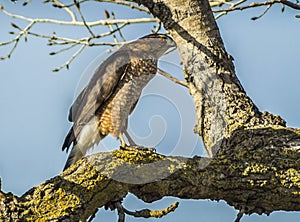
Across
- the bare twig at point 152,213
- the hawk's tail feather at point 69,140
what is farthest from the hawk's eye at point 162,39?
the bare twig at point 152,213

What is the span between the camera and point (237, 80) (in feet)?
12.7

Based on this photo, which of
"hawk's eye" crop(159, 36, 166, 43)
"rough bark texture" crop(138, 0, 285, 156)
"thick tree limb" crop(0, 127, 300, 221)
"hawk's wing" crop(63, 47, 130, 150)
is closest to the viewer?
"thick tree limb" crop(0, 127, 300, 221)

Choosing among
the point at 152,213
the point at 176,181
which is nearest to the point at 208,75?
the point at 176,181

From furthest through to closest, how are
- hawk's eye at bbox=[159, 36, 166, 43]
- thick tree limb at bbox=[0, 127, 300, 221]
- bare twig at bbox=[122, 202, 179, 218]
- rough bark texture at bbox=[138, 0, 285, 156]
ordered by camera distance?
hawk's eye at bbox=[159, 36, 166, 43]
rough bark texture at bbox=[138, 0, 285, 156]
bare twig at bbox=[122, 202, 179, 218]
thick tree limb at bbox=[0, 127, 300, 221]

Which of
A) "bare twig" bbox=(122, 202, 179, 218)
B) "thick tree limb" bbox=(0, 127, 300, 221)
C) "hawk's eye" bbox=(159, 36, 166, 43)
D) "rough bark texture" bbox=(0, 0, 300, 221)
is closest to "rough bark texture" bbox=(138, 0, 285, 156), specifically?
"rough bark texture" bbox=(0, 0, 300, 221)

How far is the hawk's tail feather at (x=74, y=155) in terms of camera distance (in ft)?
17.7

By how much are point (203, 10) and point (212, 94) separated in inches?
22.2

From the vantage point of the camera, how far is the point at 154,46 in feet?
18.5

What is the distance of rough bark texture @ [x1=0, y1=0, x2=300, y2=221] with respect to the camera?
2.70m

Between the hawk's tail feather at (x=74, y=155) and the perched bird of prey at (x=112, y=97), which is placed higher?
the perched bird of prey at (x=112, y=97)

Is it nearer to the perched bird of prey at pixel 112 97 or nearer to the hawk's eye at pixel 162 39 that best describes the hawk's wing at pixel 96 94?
the perched bird of prey at pixel 112 97

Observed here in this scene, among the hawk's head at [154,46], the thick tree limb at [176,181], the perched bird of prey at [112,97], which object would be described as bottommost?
the thick tree limb at [176,181]

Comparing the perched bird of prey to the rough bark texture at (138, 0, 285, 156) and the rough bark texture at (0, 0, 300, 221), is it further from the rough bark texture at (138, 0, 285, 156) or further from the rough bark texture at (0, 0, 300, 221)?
the rough bark texture at (0, 0, 300, 221)

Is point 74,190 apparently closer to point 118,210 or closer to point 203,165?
point 118,210
